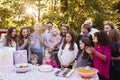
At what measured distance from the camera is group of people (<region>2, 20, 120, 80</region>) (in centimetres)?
289

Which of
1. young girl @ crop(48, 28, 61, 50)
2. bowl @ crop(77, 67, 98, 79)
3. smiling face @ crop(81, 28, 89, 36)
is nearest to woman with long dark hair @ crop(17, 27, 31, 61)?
young girl @ crop(48, 28, 61, 50)

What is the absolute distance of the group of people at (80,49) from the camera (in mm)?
2895

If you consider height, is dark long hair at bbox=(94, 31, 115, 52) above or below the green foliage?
below

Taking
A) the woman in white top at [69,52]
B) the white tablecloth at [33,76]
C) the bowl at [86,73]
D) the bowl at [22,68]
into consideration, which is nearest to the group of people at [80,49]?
the woman in white top at [69,52]

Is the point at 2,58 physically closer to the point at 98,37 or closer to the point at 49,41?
the point at 98,37

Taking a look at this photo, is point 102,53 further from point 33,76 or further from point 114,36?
point 33,76

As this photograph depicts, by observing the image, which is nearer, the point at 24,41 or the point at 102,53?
the point at 102,53

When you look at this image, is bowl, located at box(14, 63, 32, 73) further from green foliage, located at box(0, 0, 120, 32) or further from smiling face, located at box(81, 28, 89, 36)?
green foliage, located at box(0, 0, 120, 32)

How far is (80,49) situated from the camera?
335 centimetres

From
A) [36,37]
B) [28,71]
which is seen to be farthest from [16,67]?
[36,37]

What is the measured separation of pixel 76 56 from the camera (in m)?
3.50

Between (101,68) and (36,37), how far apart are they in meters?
1.66

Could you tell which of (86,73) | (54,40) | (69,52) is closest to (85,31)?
(69,52)

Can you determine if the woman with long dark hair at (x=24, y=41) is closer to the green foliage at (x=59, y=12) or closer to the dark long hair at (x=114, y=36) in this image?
the dark long hair at (x=114, y=36)
